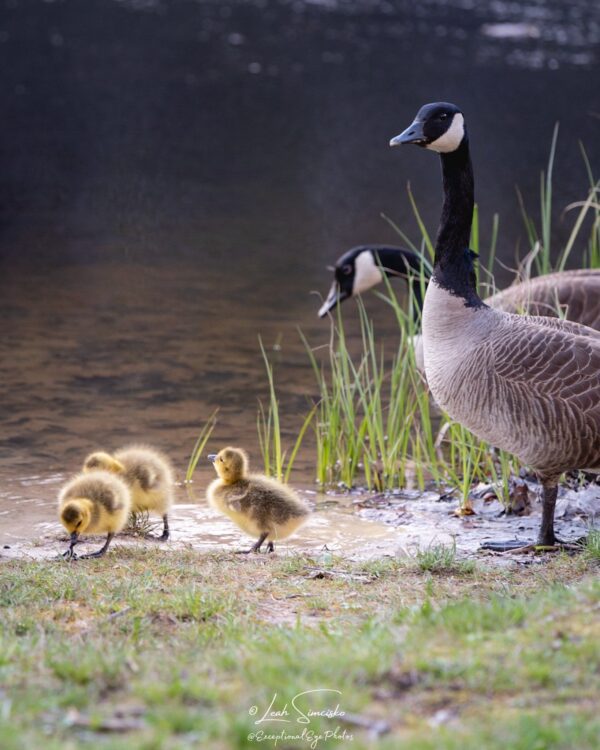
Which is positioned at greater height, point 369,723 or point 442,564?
point 369,723

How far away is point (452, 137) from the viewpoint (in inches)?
261

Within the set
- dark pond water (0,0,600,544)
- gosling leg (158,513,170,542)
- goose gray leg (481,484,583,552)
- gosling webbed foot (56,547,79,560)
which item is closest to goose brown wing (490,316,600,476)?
goose gray leg (481,484,583,552)

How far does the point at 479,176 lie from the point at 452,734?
992 inches

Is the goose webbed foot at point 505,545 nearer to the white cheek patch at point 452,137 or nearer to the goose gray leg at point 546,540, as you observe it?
the goose gray leg at point 546,540

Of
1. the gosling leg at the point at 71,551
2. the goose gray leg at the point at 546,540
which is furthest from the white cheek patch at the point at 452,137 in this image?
the gosling leg at the point at 71,551

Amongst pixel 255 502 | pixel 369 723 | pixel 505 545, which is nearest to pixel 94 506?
pixel 255 502

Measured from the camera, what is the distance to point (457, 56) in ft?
124

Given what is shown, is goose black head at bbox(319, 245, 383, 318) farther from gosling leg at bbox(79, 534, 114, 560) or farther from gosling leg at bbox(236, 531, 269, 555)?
gosling leg at bbox(79, 534, 114, 560)

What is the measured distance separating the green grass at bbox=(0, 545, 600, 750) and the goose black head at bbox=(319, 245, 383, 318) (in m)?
5.92

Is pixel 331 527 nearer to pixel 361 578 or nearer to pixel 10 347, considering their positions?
pixel 361 578

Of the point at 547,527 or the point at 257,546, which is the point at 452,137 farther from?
the point at 257,546

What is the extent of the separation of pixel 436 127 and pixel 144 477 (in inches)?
105

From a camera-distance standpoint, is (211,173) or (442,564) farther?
(211,173)

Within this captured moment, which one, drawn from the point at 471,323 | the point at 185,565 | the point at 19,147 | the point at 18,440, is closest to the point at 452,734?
the point at 185,565
